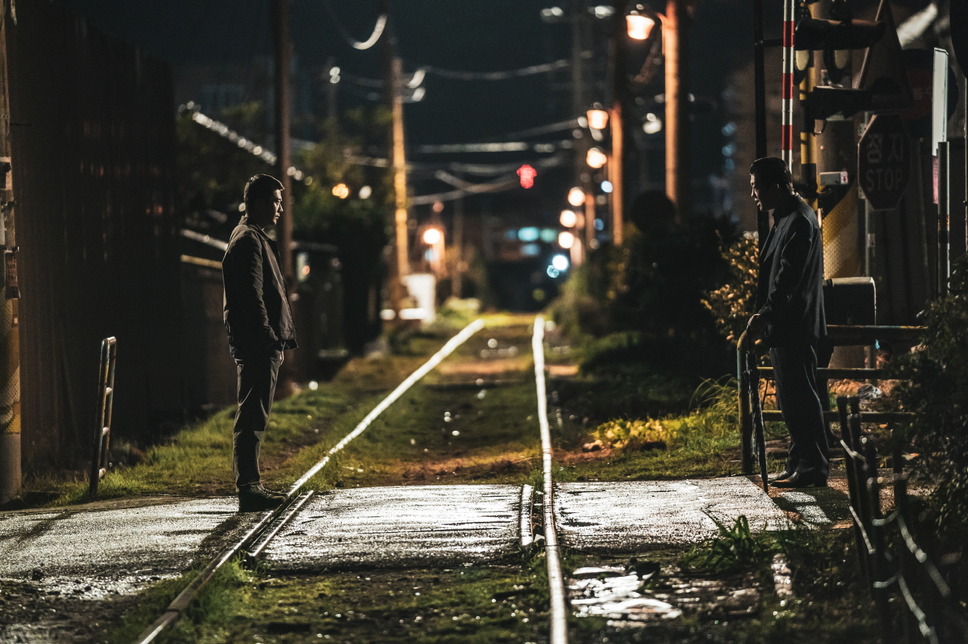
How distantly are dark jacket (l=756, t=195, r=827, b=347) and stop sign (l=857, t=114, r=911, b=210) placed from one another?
14.7 feet

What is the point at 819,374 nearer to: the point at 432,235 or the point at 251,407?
the point at 251,407

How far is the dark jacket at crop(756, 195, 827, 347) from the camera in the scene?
8.23m

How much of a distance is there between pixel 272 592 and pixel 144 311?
871 cm

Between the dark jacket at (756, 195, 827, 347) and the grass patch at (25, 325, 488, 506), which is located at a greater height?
the dark jacket at (756, 195, 827, 347)

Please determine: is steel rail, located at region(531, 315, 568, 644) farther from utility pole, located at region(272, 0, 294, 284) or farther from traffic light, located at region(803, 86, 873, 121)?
utility pole, located at region(272, 0, 294, 284)

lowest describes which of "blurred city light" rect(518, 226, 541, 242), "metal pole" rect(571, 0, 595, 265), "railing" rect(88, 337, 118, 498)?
"railing" rect(88, 337, 118, 498)

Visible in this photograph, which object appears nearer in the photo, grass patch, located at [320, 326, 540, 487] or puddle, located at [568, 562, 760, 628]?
puddle, located at [568, 562, 760, 628]

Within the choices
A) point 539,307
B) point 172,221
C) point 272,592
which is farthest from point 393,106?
point 539,307

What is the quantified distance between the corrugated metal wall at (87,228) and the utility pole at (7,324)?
829 millimetres

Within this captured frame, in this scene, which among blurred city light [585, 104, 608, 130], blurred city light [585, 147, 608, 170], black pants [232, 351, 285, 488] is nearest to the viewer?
black pants [232, 351, 285, 488]

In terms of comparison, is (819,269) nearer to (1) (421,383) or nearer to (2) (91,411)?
(2) (91,411)

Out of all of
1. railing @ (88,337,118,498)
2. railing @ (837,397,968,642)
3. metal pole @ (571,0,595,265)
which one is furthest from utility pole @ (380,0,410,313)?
railing @ (837,397,968,642)

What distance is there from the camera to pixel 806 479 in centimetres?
848

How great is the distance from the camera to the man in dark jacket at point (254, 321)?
8.42 m
